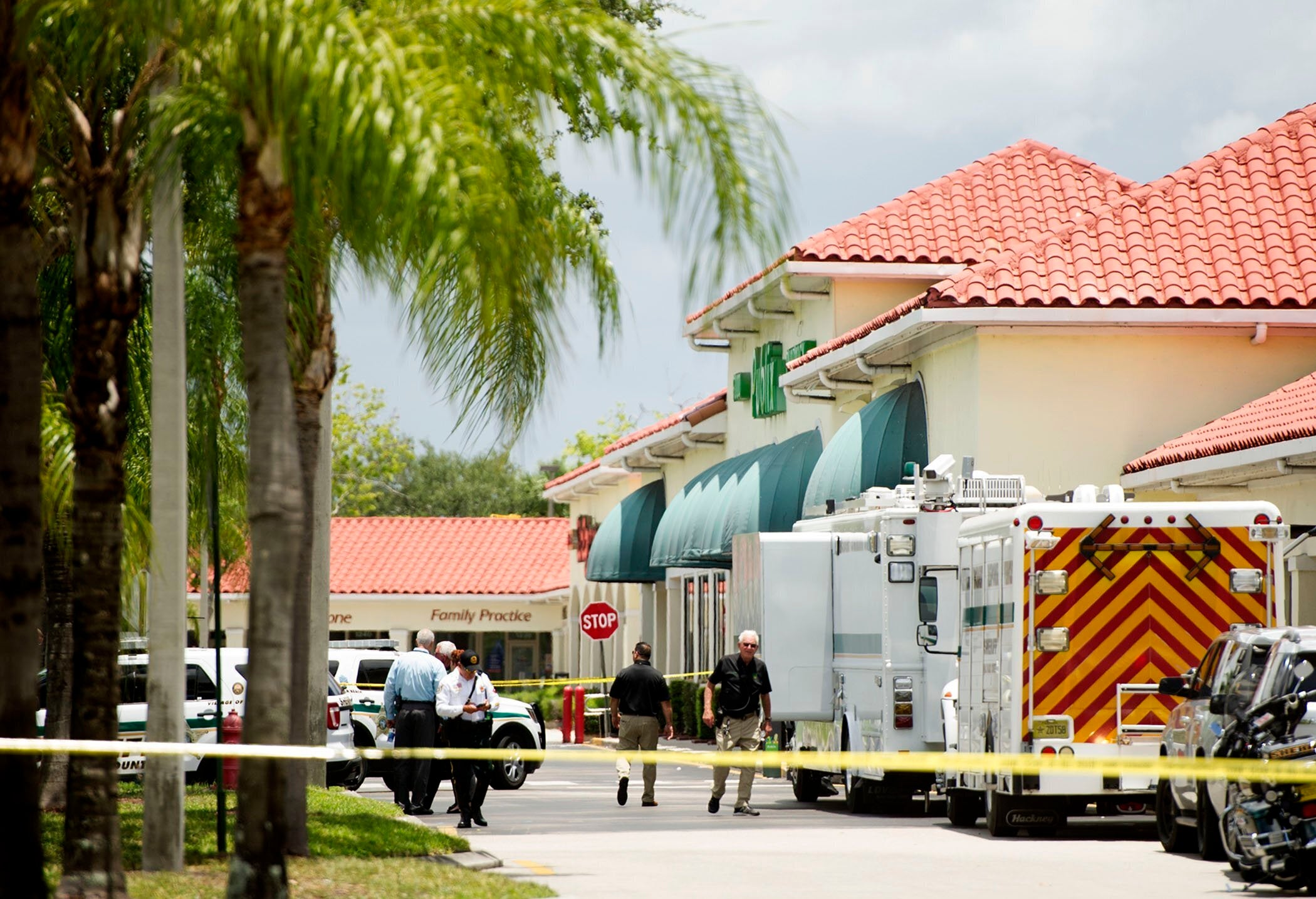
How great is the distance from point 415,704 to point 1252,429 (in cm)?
958

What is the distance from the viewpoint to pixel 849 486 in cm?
2798

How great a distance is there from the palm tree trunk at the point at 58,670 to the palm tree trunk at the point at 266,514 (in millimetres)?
9439

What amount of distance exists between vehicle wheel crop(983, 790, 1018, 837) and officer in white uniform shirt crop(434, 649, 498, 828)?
504cm

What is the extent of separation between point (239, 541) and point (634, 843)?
11739 millimetres

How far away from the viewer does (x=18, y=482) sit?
1066cm

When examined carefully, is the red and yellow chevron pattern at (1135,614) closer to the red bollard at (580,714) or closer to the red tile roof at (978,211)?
the red tile roof at (978,211)

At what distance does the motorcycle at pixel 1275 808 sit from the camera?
41.9ft

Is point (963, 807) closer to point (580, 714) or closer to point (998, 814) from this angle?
point (998, 814)

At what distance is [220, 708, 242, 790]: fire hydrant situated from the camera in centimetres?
2181

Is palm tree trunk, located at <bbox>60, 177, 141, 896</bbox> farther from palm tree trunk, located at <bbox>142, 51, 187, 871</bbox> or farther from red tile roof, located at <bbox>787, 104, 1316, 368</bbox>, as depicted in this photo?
red tile roof, located at <bbox>787, 104, 1316, 368</bbox>

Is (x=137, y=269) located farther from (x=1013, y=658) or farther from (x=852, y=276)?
(x=852, y=276)

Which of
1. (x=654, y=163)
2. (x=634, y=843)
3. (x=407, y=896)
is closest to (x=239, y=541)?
(x=634, y=843)

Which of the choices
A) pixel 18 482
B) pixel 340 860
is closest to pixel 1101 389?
pixel 340 860

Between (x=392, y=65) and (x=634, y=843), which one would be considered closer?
(x=392, y=65)
